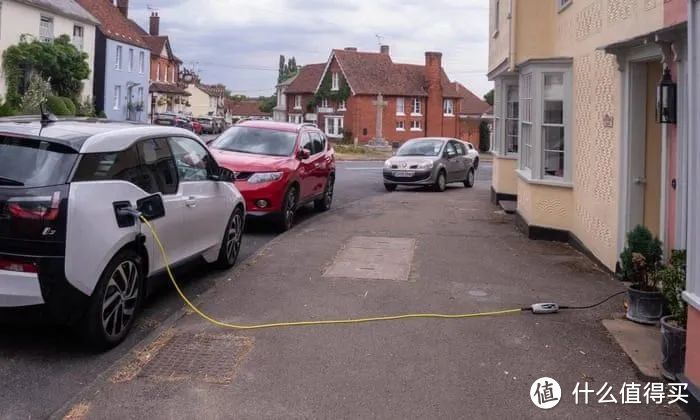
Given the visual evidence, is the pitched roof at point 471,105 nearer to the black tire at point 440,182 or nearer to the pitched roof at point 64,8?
the pitched roof at point 64,8

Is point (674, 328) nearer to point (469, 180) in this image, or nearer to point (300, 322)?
point (300, 322)

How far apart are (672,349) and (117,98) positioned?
48.4m

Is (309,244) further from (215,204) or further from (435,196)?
(435,196)

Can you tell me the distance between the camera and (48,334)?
19.2 ft

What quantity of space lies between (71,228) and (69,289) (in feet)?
1.44

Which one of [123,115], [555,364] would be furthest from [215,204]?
[123,115]

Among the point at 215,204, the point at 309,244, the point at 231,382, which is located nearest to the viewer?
the point at 231,382

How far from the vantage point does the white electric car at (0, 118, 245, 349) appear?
4980 mm

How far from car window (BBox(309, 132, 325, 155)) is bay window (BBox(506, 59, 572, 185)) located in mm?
4510

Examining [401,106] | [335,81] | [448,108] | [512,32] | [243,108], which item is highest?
[243,108]

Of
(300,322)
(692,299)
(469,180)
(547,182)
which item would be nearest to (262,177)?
(547,182)

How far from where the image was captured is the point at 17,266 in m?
5.00

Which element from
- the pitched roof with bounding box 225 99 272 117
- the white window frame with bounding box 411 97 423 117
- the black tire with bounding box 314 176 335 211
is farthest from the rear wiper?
the pitched roof with bounding box 225 99 272 117

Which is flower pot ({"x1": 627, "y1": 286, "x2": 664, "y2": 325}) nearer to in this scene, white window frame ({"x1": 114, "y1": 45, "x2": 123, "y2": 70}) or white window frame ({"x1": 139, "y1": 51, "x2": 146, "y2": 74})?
white window frame ({"x1": 114, "y1": 45, "x2": 123, "y2": 70})
